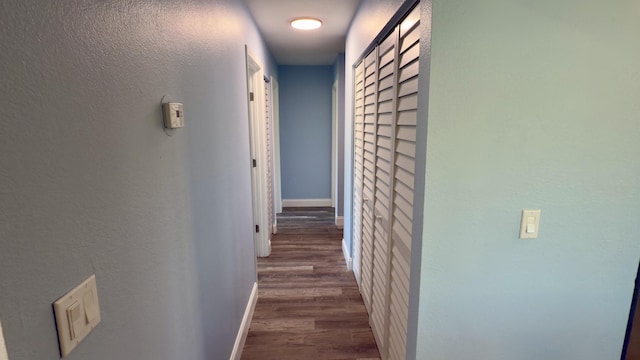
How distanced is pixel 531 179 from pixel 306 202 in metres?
4.58

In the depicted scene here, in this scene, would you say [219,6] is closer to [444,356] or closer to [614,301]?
[444,356]

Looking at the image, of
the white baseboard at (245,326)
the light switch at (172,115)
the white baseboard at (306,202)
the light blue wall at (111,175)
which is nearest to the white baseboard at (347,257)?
the white baseboard at (245,326)

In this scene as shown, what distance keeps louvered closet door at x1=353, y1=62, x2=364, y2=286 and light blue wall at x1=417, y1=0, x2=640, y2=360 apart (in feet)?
4.95

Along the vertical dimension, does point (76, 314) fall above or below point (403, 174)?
below

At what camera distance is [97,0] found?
711mm

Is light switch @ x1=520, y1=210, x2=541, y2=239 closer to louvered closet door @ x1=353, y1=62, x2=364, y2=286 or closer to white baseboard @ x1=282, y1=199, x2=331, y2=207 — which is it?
louvered closet door @ x1=353, y1=62, x2=364, y2=286

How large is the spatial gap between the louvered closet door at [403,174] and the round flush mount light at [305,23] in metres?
1.55

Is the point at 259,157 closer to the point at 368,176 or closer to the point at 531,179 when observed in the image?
the point at 368,176

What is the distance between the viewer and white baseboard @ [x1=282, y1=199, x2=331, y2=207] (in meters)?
5.56

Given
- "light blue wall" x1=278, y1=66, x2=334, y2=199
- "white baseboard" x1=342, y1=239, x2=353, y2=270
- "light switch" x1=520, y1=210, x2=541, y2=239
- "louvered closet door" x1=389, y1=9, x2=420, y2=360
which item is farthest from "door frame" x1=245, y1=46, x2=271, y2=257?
"light switch" x1=520, y1=210, x2=541, y2=239

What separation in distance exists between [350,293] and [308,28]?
2405 mm

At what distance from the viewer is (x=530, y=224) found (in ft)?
3.83

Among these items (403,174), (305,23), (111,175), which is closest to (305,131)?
(305,23)

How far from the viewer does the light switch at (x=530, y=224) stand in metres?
1.16
